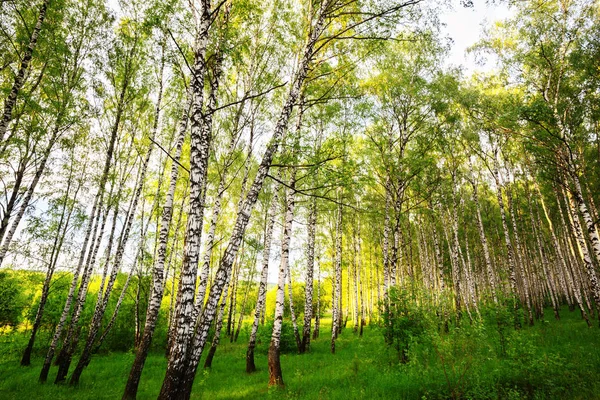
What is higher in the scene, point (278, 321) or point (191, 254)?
point (191, 254)

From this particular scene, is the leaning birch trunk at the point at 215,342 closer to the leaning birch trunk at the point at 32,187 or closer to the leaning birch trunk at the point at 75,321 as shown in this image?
the leaning birch trunk at the point at 75,321

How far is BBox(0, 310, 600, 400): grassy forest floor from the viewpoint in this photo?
6.44m

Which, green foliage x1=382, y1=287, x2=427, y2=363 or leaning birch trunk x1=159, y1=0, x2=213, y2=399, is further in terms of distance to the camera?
green foliage x1=382, y1=287, x2=427, y2=363

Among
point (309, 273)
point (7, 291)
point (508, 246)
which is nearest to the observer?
point (7, 291)

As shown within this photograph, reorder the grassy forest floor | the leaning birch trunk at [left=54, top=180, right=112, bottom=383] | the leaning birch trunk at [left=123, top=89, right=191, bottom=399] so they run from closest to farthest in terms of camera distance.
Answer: the grassy forest floor
the leaning birch trunk at [left=123, top=89, right=191, bottom=399]
the leaning birch trunk at [left=54, top=180, right=112, bottom=383]

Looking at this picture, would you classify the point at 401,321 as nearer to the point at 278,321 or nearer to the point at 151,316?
the point at 278,321

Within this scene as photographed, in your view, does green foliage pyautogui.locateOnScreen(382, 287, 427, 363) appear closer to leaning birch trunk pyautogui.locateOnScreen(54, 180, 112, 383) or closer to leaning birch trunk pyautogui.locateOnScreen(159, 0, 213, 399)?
leaning birch trunk pyautogui.locateOnScreen(159, 0, 213, 399)

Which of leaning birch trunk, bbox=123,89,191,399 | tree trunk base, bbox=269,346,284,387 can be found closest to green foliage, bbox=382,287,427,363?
tree trunk base, bbox=269,346,284,387

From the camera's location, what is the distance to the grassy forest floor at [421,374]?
21.1ft

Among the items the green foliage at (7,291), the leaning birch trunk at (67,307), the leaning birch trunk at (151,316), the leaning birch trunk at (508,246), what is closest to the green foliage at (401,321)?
the leaning birch trunk at (151,316)

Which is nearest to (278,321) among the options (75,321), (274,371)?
(274,371)

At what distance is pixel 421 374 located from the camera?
22.8 ft

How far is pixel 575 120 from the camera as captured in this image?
16.3m

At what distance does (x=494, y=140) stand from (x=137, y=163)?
23.3 meters
